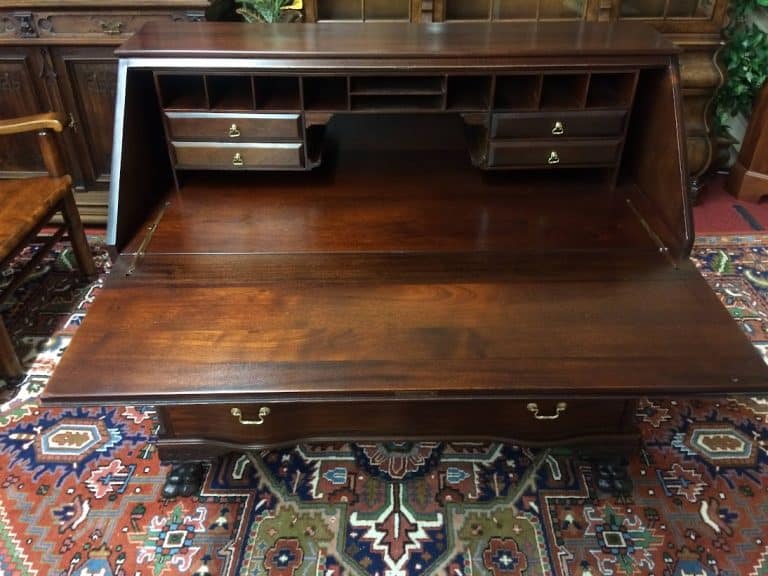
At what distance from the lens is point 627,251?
54.3 inches

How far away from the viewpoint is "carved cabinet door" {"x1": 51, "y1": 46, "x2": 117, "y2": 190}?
6.95ft

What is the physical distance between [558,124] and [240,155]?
77 cm

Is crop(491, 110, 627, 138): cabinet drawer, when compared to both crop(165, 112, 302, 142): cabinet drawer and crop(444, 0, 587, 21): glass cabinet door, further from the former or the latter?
crop(444, 0, 587, 21): glass cabinet door

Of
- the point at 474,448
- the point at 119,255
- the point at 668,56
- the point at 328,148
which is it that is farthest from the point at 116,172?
the point at 668,56

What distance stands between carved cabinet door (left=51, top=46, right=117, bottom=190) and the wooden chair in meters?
0.27

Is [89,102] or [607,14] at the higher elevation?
[607,14]

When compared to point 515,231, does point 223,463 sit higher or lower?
lower

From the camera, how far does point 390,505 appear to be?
4.83 ft

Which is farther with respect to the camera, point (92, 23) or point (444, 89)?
point (92, 23)

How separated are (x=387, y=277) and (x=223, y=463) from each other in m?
0.68

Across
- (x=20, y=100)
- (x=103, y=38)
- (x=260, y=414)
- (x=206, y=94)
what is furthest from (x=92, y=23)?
(x=260, y=414)

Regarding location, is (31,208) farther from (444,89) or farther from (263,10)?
(444,89)

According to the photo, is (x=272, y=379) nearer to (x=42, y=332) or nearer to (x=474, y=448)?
(x=474, y=448)

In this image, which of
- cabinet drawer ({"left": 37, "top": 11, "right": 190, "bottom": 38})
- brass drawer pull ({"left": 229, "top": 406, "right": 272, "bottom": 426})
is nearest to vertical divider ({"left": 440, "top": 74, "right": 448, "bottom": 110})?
brass drawer pull ({"left": 229, "top": 406, "right": 272, "bottom": 426})
